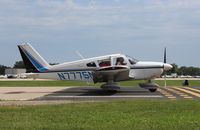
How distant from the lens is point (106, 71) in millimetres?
24609

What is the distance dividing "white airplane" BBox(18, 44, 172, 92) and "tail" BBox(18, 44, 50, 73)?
0.06 meters

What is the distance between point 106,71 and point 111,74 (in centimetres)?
52

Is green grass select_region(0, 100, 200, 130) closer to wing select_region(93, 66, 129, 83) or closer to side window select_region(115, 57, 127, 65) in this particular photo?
wing select_region(93, 66, 129, 83)

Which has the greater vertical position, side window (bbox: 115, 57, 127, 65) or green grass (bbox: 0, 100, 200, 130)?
side window (bbox: 115, 57, 127, 65)

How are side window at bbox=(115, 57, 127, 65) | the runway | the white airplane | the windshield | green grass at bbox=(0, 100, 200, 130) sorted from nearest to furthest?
green grass at bbox=(0, 100, 200, 130), the runway, side window at bbox=(115, 57, 127, 65), the white airplane, the windshield

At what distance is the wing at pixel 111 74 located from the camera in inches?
964

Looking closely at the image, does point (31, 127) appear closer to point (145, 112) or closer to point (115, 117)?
Answer: point (115, 117)

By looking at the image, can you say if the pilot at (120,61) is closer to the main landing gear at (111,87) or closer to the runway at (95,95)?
the main landing gear at (111,87)

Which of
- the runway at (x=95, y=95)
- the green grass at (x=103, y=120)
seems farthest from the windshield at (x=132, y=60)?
the green grass at (x=103, y=120)

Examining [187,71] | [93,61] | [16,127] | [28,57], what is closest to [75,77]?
[93,61]

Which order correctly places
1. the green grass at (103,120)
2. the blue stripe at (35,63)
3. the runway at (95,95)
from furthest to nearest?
1. the blue stripe at (35,63)
2. the runway at (95,95)
3. the green grass at (103,120)

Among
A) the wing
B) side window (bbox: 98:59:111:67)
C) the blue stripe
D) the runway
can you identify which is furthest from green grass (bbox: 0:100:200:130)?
the blue stripe

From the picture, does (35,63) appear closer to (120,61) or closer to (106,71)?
(106,71)

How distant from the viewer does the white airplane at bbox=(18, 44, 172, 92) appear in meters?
25.0
